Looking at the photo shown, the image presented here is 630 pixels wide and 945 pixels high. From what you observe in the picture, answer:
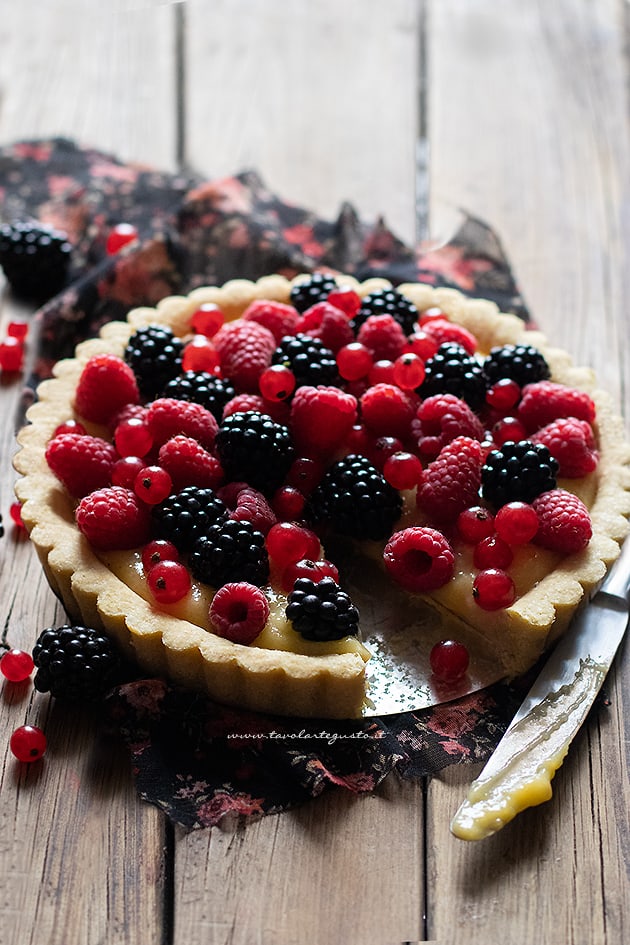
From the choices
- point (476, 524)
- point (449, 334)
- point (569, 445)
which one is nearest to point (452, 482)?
point (476, 524)

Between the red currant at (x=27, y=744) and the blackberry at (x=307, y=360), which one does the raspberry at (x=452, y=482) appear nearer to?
the blackberry at (x=307, y=360)

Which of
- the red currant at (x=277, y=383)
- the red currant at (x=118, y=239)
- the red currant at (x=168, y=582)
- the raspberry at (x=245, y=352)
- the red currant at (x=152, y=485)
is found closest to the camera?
the red currant at (x=168, y=582)

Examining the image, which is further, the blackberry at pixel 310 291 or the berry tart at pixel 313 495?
the blackberry at pixel 310 291

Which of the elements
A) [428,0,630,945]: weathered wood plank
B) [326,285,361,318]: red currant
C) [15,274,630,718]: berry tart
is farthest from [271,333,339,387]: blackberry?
[428,0,630,945]: weathered wood plank

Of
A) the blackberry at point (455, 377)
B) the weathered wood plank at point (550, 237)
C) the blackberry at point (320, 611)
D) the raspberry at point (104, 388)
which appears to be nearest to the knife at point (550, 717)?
the weathered wood plank at point (550, 237)

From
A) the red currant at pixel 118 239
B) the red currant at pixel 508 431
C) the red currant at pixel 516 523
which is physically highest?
the red currant at pixel 508 431

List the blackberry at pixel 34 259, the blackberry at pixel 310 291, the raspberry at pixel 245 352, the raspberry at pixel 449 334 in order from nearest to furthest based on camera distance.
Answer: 1. the raspberry at pixel 245 352
2. the raspberry at pixel 449 334
3. the blackberry at pixel 310 291
4. the blackberry at pixel 34 259

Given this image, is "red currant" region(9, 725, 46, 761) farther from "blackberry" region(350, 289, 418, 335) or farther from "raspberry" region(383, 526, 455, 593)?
"blackberry" region(350, 289, 418, 335)

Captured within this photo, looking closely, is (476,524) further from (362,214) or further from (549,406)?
(362,214)
